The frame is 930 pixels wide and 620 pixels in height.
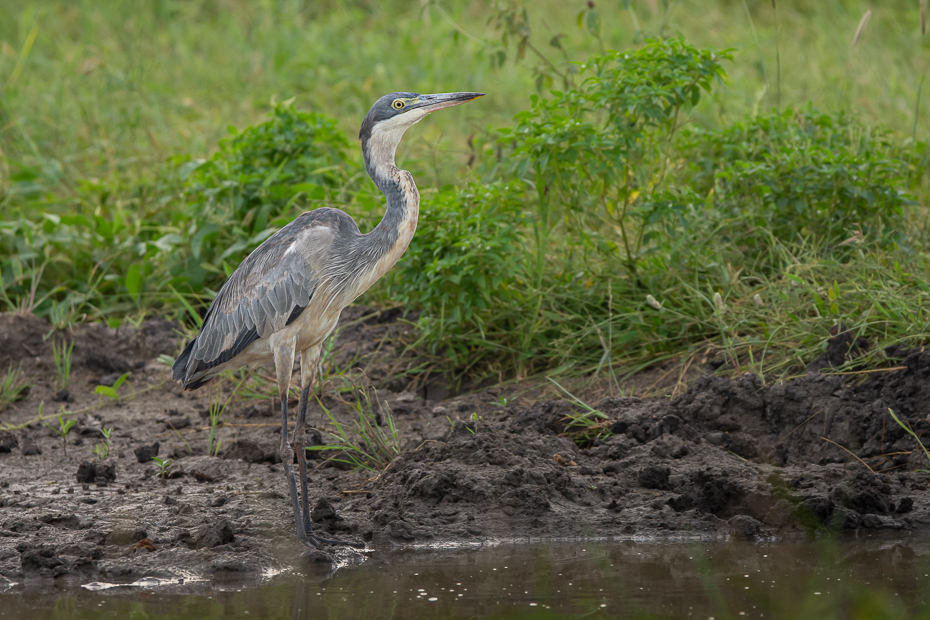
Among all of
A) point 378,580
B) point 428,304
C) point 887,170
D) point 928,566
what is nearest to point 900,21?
point 887,170

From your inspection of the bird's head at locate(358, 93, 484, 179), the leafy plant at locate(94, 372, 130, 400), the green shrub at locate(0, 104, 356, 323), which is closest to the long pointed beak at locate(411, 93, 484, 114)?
the bird's head at locate(358, 93, 484, 179)

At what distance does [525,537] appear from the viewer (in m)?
4.10

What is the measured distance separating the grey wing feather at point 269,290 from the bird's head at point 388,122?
1.17 ft

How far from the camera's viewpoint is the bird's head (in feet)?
14.6

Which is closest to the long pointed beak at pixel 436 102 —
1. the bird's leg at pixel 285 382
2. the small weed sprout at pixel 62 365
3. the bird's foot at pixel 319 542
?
the bird's leg at pixel 285 382

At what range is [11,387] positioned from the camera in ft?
19.0

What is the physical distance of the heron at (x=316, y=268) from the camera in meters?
4.38

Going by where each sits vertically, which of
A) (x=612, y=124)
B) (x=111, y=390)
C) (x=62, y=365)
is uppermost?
(x=612, y=124)

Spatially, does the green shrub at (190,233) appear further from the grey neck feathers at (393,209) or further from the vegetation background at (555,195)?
the grey neck feathers at (393,209)

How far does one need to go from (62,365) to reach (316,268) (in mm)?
2516

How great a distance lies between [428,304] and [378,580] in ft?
6.70

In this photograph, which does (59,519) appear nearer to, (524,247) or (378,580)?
(378,580)

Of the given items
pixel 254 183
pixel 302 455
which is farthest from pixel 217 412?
pixel 254 183

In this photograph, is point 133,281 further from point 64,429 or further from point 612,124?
point 612,124
